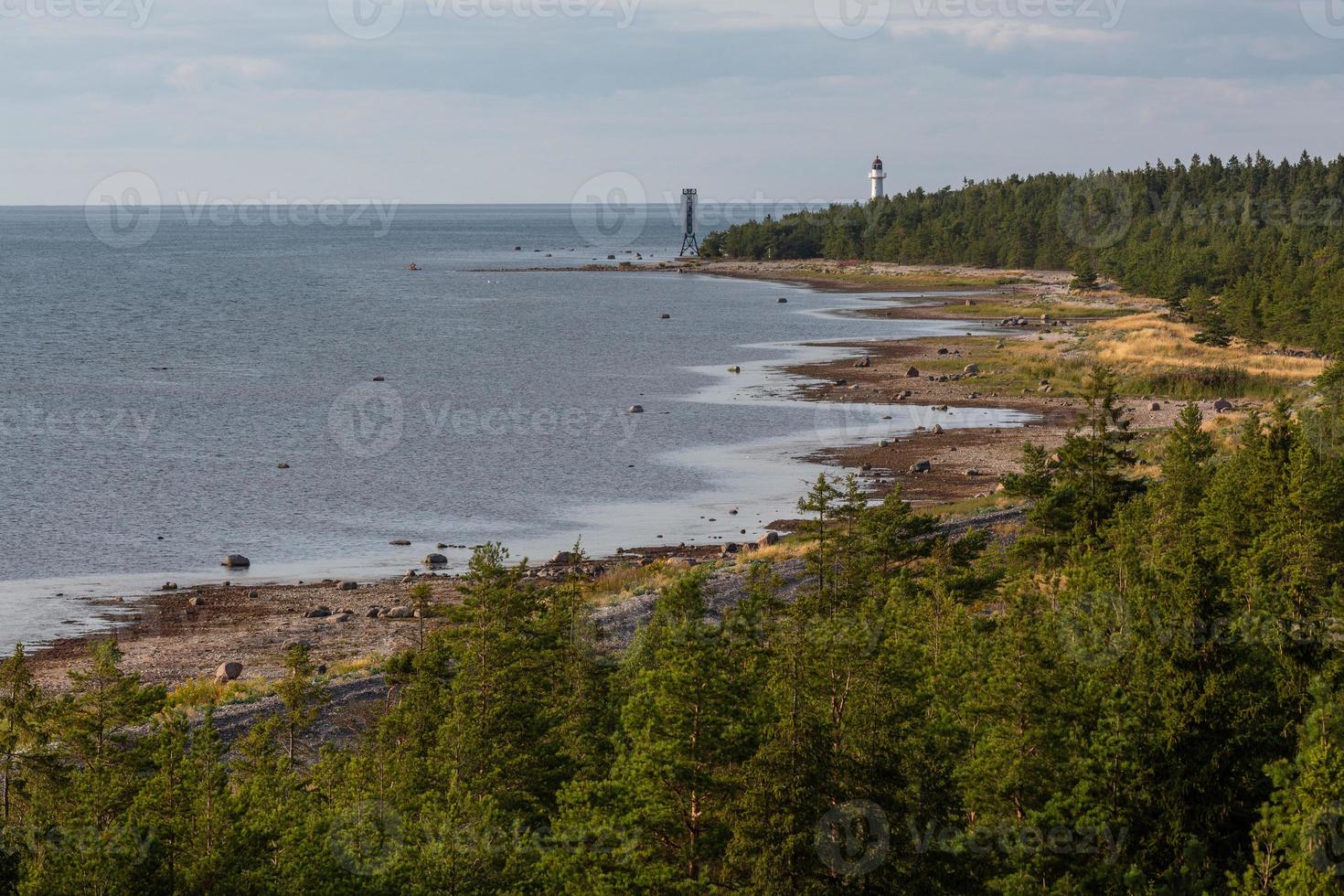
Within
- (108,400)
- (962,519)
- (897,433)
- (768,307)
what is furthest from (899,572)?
(768,307)

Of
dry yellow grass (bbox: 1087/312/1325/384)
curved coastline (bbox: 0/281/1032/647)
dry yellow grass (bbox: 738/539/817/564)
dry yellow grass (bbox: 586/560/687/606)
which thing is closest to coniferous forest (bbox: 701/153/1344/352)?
dry yellow grass (bbox: 1087/312/1325/384)

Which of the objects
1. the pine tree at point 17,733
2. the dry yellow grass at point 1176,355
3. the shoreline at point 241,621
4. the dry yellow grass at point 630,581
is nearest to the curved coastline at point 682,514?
the shoreline at point 241,621

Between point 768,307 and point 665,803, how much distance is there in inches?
5594

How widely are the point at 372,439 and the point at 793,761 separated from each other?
206 feet

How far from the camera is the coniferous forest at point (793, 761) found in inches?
648

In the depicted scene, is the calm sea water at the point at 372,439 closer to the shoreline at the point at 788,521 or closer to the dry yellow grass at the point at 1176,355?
the shoreline at the point at 788,521

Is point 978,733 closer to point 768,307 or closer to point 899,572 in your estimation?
point 899,572

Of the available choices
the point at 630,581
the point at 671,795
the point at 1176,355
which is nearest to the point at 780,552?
the point at 630,581

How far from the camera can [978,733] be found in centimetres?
2047

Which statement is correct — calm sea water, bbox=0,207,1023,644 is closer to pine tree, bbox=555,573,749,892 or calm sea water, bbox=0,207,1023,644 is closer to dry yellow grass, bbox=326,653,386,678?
dry yellow grass, bbox=326,653,386,678

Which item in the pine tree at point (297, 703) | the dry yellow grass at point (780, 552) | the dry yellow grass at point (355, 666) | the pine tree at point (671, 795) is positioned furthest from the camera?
the dry yellow grass at point (780, 552)

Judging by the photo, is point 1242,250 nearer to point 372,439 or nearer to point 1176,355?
point 1176,355

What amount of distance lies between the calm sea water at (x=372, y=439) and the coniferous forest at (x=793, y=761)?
2351 cm

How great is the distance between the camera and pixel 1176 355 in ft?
294
